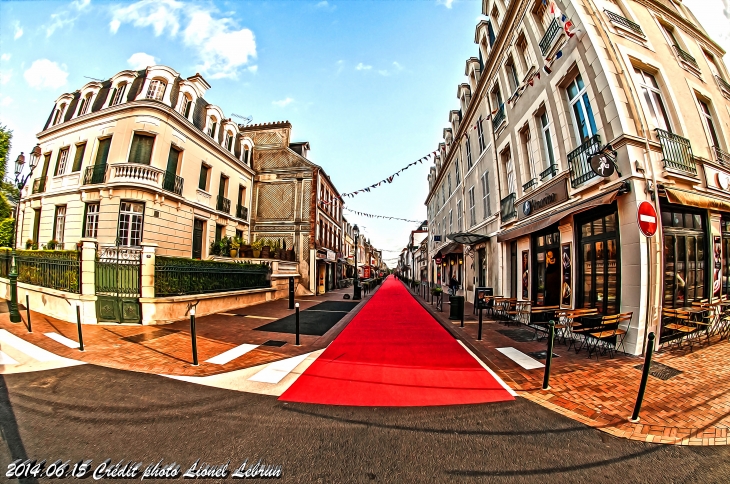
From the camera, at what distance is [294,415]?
3383 millimetres

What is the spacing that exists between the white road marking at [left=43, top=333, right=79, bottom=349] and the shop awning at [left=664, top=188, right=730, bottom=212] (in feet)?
48.2

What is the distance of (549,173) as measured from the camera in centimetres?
882

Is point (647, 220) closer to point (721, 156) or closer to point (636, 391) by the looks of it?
point (636, 391)

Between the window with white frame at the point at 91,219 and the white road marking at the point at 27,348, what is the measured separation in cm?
745

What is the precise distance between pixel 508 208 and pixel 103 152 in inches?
802

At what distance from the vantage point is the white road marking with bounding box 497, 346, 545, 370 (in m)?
5.18

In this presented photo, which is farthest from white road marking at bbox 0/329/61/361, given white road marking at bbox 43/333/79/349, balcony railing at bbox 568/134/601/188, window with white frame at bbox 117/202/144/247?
balcony railing at bbox 568/134/601/188

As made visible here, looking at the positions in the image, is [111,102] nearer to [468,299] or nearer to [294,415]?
[294,415]

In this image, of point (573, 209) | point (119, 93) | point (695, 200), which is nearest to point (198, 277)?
point (119, 93)

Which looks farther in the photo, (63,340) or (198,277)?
(198,277)

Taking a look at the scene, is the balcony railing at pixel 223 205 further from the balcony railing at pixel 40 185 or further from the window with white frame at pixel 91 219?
the balcony railing at pixel 40 185

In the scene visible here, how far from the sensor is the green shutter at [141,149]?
12828 millimetres

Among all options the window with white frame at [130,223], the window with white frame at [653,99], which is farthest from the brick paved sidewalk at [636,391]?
the window with white frame at [130,223]

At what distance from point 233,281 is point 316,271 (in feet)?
30.7
